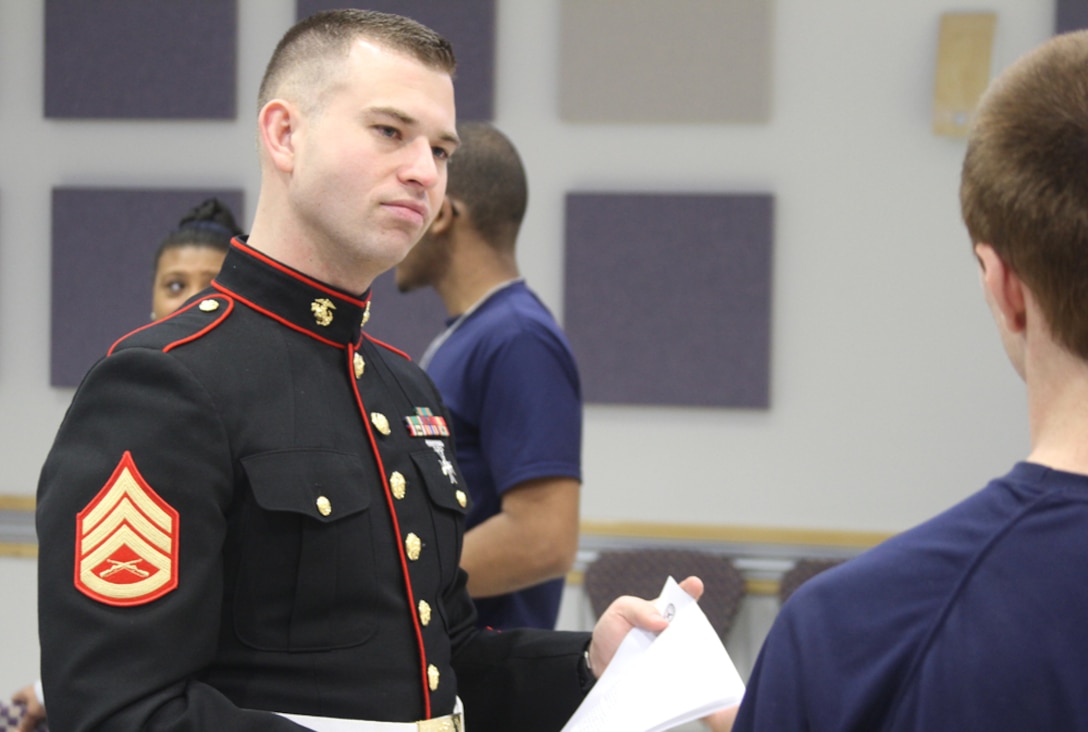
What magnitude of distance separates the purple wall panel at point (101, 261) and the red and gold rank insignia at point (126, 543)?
9.67 ft

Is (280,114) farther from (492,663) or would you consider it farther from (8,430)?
(8,430)

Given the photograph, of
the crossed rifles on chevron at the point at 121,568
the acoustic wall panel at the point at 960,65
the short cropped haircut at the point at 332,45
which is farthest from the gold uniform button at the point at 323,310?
the acoustic wall panel at the point at 960,65

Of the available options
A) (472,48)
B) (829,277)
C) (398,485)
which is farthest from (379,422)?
(472,48)

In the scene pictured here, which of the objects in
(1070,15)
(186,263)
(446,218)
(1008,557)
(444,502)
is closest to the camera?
(1008,557)

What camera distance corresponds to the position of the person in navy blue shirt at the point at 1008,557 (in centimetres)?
76

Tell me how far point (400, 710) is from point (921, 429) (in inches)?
103

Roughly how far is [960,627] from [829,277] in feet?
9.38

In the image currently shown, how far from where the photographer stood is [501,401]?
2.17 meters

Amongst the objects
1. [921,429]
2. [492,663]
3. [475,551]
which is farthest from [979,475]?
[492,663]

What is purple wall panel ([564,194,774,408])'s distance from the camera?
3.56 m

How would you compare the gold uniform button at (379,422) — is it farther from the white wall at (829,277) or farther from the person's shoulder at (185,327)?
the white wall at (829,277)

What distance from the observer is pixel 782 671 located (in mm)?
833

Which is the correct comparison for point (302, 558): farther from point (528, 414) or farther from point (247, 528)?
point (528, 414)

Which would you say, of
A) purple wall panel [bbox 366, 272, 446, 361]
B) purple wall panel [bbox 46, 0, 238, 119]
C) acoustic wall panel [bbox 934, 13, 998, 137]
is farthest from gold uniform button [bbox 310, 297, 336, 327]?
purple wall panel [bbox 46, 0, 238, 119]
